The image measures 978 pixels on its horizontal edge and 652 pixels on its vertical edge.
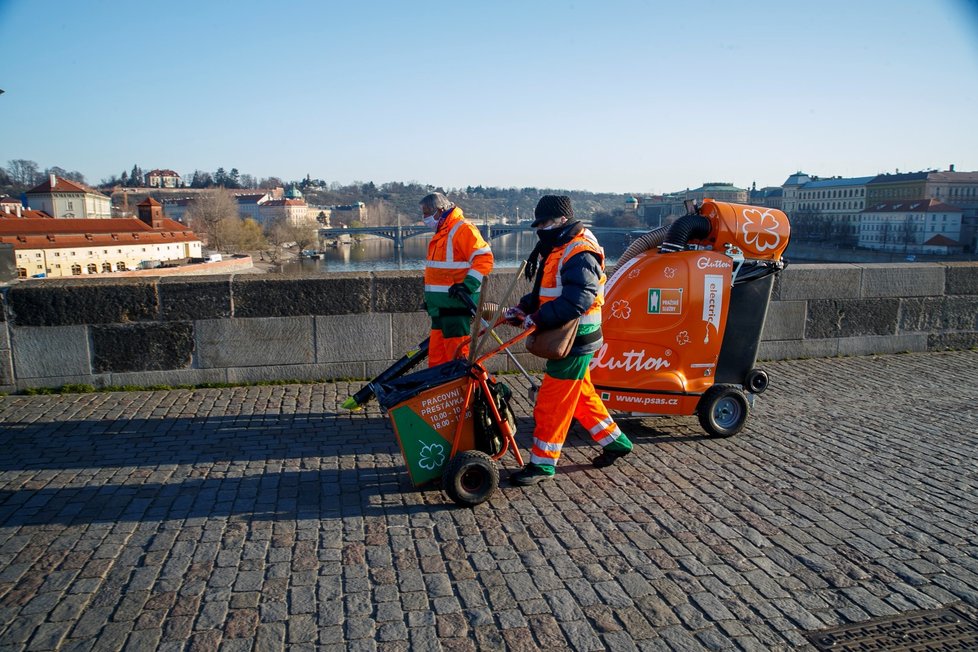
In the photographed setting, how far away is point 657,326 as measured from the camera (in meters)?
5.42

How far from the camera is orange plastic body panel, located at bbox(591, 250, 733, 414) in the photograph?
538 cm

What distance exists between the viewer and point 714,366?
18.5 ft

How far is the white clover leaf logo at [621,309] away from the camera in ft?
17.7

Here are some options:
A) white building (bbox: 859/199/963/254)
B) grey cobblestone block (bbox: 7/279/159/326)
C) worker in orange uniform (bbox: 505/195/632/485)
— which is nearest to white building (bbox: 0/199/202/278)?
white building (bbox: 859/199/963/254)

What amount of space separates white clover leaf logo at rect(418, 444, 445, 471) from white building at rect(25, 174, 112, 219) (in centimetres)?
9976

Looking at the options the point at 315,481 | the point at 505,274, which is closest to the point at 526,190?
the point at 505,274

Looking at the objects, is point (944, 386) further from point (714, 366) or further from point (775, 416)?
point (714, 366)

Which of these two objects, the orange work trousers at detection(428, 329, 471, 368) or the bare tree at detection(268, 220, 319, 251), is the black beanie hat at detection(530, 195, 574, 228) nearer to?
the orange work trousers at detection(428, 329, 471, 368)

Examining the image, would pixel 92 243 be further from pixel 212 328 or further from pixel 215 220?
pixel 212 328

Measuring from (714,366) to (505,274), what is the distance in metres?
2.71

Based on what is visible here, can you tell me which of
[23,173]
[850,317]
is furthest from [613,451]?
[23,173]

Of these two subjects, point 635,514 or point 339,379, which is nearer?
point 635,514

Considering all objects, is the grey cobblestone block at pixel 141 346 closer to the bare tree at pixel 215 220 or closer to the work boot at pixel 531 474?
the work boot at pixel 531 474

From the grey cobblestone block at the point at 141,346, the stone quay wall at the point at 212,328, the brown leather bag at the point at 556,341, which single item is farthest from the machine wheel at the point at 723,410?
the grey cobblestone block at the point at 141,346
